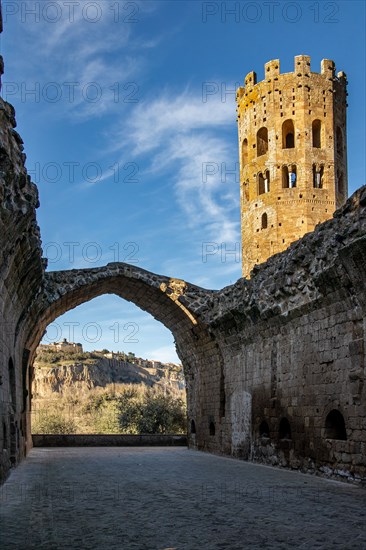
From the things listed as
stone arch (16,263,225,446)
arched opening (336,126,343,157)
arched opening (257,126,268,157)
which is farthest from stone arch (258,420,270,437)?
arched opening (336,126,343,157)

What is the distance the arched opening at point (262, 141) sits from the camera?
37.9 m

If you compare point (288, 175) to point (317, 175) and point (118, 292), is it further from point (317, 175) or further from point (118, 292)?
point (118, 292)

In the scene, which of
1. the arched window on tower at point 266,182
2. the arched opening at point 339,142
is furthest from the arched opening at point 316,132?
the arched window on tower at point 266,182

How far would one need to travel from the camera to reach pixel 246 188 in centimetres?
3831

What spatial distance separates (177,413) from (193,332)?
35.1ft

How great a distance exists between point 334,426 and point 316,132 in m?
29.0

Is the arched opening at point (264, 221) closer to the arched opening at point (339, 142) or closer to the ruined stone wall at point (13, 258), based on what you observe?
the arched opening at point (339, 142)

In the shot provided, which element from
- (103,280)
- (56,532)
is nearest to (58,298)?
(103,280)

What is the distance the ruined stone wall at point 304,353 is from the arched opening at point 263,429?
3cm

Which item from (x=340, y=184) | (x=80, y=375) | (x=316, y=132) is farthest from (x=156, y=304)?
(x=80, y=375)

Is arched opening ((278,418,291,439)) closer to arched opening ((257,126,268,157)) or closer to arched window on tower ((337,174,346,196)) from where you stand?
arched window on tower ((337,174,346,196))

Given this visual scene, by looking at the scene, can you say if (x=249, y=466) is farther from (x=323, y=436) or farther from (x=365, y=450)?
(x=365, y=450)

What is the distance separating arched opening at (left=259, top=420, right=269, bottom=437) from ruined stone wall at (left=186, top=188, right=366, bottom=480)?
25 millimetres

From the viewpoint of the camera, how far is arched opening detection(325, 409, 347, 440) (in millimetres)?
11211
